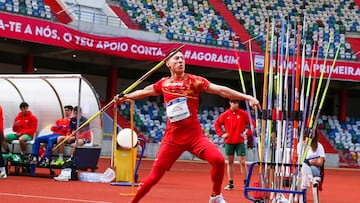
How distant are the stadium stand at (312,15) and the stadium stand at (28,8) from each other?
41.8 feet

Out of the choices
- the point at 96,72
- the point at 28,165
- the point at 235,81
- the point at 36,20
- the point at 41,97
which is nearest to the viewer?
the point at 28,165

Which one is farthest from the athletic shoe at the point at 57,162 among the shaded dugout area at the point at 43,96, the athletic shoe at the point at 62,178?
the shaded dugout area at the point at 43,96

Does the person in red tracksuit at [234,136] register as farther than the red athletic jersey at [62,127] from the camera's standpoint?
No

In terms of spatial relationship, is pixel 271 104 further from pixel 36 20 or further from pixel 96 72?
pixel 96 72

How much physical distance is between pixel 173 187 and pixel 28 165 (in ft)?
11.4

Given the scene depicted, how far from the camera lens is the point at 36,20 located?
84.5 ft

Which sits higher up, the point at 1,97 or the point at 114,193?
the point at 1,97

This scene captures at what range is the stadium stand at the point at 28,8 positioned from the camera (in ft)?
87.6

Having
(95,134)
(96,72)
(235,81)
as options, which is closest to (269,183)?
(95,134)

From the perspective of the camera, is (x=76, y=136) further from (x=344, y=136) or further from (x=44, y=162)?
(x=344, y=136)

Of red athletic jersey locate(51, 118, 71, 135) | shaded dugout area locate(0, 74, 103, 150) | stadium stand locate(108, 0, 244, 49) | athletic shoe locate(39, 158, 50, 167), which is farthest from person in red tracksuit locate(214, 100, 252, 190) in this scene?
stadium stand locate(108, 0, 244, 49)

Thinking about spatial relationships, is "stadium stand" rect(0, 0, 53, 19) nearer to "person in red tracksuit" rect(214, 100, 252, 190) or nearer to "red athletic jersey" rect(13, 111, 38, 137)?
"red athletic jersey" rect(13, 111, 38, 137)

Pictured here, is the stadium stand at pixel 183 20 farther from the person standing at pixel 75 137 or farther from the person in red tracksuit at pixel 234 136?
the person in red tracksuit at pixel 234 136

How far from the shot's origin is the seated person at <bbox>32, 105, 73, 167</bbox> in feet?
48.5
